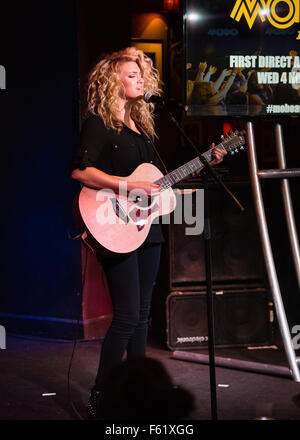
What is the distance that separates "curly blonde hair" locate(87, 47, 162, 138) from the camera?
9.80ft

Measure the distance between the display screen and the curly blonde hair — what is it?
68 centimetres

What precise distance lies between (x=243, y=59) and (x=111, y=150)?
128cm

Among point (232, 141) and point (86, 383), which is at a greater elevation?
point (232, 141)

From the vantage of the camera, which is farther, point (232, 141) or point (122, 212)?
point (232, 141)

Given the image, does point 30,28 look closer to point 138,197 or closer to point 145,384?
point 138,197

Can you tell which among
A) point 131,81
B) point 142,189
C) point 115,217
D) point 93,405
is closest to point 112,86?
point 131,81

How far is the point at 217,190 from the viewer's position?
4.40 metres

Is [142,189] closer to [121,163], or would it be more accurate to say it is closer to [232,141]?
[121,163]

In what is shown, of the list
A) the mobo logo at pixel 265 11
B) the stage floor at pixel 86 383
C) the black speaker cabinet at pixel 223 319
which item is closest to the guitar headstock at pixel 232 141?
the mobo logo at pixel 265 11

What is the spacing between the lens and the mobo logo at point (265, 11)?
3.80 metres

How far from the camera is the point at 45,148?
453 centimetres

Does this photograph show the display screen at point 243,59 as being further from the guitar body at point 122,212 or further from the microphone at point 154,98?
the microphone at point 154,98

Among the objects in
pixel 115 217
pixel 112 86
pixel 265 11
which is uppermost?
pixel 265 11

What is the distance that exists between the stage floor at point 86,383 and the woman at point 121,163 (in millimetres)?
441
